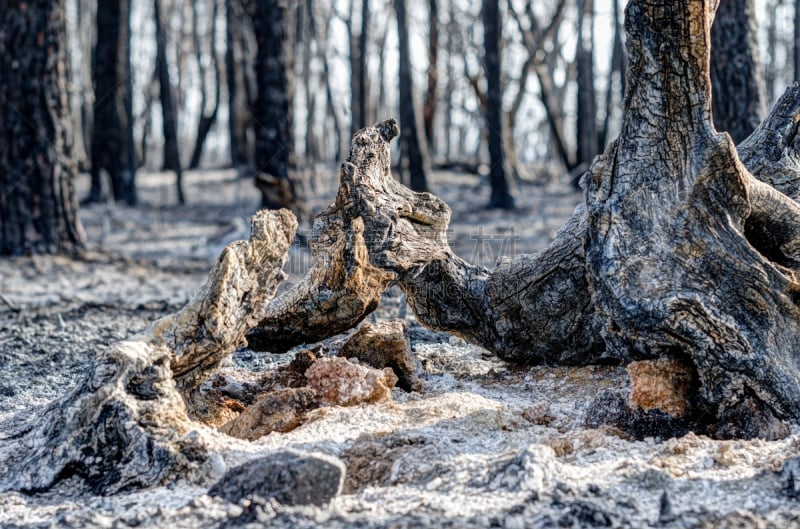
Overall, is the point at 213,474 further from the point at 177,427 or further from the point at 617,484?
the point at 617,484

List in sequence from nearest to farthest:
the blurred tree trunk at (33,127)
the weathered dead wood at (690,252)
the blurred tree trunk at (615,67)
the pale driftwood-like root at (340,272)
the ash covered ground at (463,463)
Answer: the ash covered ground at (463,463)
the weathered dead wood at (690,252)
the pale driftwood-like root at (340,272)
the blurred tree trunk at (33,127)
the blurred tree trunk at (615,67)

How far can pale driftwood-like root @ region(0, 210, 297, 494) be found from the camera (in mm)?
2898

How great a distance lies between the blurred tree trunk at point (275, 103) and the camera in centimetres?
1073

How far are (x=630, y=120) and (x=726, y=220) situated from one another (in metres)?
0.58

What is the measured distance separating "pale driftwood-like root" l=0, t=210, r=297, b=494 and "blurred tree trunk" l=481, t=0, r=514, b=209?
10822 mm

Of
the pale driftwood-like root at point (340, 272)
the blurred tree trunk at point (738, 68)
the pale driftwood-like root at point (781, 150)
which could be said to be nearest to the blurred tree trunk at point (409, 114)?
the blurred tree trunk at point (738, 68)

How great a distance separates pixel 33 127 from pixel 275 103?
10.5 feet

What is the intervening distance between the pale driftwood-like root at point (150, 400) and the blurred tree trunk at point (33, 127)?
5920mm

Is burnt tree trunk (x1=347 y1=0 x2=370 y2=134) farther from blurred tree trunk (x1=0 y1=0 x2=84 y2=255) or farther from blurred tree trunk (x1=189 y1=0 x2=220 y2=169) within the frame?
blurred tree trunk (x1=0 y1=0 x2=84 y2=255)

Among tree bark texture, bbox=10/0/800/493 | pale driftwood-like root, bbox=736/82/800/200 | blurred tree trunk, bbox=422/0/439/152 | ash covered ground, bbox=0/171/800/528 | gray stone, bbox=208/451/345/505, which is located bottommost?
ash covered ground, bbox=0/171/800/528

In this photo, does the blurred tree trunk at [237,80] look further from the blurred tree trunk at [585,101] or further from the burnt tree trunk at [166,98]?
the blurred tree trunk at [585,101]

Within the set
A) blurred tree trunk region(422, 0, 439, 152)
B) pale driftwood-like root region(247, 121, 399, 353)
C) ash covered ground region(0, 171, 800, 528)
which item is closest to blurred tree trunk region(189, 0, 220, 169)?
blurred tree trunk region(422, 0, 439, 152)

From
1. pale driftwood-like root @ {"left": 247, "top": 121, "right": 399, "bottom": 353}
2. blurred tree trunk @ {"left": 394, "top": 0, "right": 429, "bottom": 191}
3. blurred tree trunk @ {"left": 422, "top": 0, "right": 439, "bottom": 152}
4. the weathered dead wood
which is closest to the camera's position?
the weathered dead wood

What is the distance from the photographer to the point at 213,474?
112 inches
